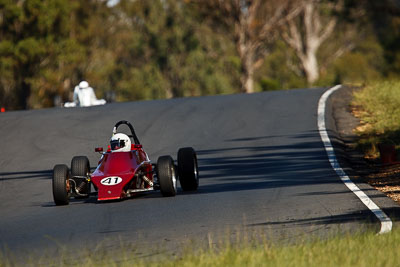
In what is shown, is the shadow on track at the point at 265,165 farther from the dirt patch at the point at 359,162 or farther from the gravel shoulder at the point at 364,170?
the dirt patch at the point at 359,162

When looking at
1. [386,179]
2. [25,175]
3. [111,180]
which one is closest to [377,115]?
[386,179]

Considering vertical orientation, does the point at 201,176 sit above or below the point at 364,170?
above

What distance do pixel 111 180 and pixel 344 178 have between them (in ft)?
13.6

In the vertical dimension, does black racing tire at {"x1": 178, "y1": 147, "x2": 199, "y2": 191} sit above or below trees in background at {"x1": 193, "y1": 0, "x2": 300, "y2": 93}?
below

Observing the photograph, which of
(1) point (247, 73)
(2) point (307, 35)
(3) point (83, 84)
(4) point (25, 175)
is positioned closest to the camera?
(4) point (25, 175)

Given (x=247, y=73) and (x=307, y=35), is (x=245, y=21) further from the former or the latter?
(x=307, y=35)

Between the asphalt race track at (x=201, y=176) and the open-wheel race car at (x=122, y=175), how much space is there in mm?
213

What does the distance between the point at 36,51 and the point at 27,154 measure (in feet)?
118

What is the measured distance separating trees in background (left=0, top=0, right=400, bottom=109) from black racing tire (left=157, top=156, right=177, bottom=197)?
32695mm

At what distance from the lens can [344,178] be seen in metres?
14.7

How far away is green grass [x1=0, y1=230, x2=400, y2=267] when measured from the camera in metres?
7.43

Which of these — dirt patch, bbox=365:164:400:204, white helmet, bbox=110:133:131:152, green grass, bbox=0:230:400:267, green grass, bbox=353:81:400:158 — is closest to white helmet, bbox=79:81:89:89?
green grass, bbox=353:81:400:158

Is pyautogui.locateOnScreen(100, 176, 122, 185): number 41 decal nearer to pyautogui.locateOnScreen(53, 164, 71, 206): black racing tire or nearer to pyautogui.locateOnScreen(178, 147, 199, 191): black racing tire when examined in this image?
pyautogui.locateOnScreen(53, 164, 71, 206): black racing tire

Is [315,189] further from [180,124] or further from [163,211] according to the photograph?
[180,124]
